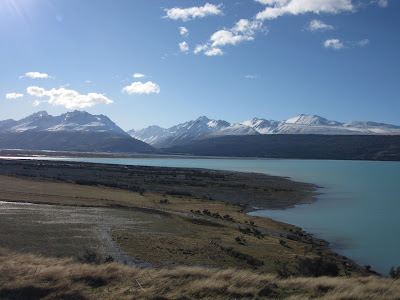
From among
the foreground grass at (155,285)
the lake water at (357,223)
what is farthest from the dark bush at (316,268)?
the lake water at (357,223)

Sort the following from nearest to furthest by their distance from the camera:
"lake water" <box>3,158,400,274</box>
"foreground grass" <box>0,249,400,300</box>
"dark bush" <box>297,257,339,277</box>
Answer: "foreground grass" <box>0,249,400,300</box>
"dark bush" <box>297,257,339,277</box>
"lake water" <box>3,158,400,274</box>

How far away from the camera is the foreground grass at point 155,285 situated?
7.44 metres

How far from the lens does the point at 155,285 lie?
26.3 ft

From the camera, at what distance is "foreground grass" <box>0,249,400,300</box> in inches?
Result: 293

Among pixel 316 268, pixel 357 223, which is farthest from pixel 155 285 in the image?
pixel 357 223

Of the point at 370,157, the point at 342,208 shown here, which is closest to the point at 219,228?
the point at 342,208

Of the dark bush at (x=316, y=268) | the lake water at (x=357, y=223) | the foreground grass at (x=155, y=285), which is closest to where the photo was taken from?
the foreground grass at (x=155, y=285)

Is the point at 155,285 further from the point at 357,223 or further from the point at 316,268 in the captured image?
the point at 357,223

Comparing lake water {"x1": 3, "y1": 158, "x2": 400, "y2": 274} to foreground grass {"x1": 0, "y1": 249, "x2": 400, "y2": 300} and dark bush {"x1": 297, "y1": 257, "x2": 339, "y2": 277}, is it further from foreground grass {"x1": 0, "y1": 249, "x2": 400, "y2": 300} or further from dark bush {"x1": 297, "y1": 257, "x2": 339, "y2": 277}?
foreground grass {"x1": 0, "y1": 249, "x2": 400, "y2": 300}

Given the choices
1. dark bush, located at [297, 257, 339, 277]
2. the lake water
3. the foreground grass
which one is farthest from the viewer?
the lake water

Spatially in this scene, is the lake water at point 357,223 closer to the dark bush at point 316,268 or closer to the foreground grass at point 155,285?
the dark bush at point 316,268

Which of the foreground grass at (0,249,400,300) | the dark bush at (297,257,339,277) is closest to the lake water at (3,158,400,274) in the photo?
the dark bush at (297,257,339,277)

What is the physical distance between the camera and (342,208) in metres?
32.6

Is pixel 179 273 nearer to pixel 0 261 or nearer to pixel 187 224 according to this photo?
pixel 0 261
